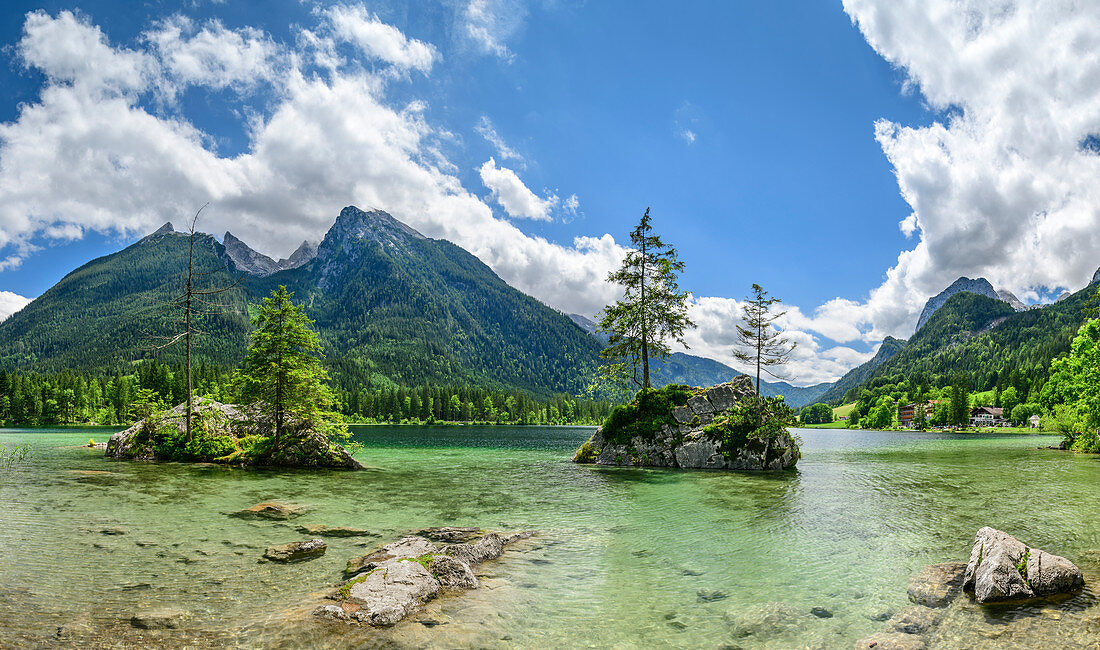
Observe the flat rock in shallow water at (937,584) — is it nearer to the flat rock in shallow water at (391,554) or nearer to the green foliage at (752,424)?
the flat rock in shallow water at (391,554)

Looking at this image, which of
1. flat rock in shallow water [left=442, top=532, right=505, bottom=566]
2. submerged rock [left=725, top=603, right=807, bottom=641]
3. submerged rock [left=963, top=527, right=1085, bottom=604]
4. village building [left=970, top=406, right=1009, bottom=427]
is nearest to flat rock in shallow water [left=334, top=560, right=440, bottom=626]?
flat rock in shallow water [left=442, top=532, right=505, bottom=566]

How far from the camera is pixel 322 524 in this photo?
18875 mm

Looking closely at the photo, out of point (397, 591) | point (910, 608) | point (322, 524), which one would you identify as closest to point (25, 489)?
point (322, 524)

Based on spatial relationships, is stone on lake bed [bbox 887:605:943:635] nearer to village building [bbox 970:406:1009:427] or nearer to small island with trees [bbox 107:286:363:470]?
small island with trees [bbox 107:286:363:470]

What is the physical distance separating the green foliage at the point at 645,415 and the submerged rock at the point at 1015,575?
1239 inches

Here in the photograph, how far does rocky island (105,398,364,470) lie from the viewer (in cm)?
3900

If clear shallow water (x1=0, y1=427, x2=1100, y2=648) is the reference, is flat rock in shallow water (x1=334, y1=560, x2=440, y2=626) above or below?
above

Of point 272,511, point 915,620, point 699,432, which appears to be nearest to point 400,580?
point 915,620

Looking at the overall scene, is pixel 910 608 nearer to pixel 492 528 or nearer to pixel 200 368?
pixel 492 528

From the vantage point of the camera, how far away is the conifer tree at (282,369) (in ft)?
127

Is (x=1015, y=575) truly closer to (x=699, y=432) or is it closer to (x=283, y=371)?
(x=699, y=432)

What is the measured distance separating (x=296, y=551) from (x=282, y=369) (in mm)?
27648

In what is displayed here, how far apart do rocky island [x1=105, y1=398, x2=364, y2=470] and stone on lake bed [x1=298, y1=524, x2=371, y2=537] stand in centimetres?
2147

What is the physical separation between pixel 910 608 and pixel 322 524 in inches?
728
